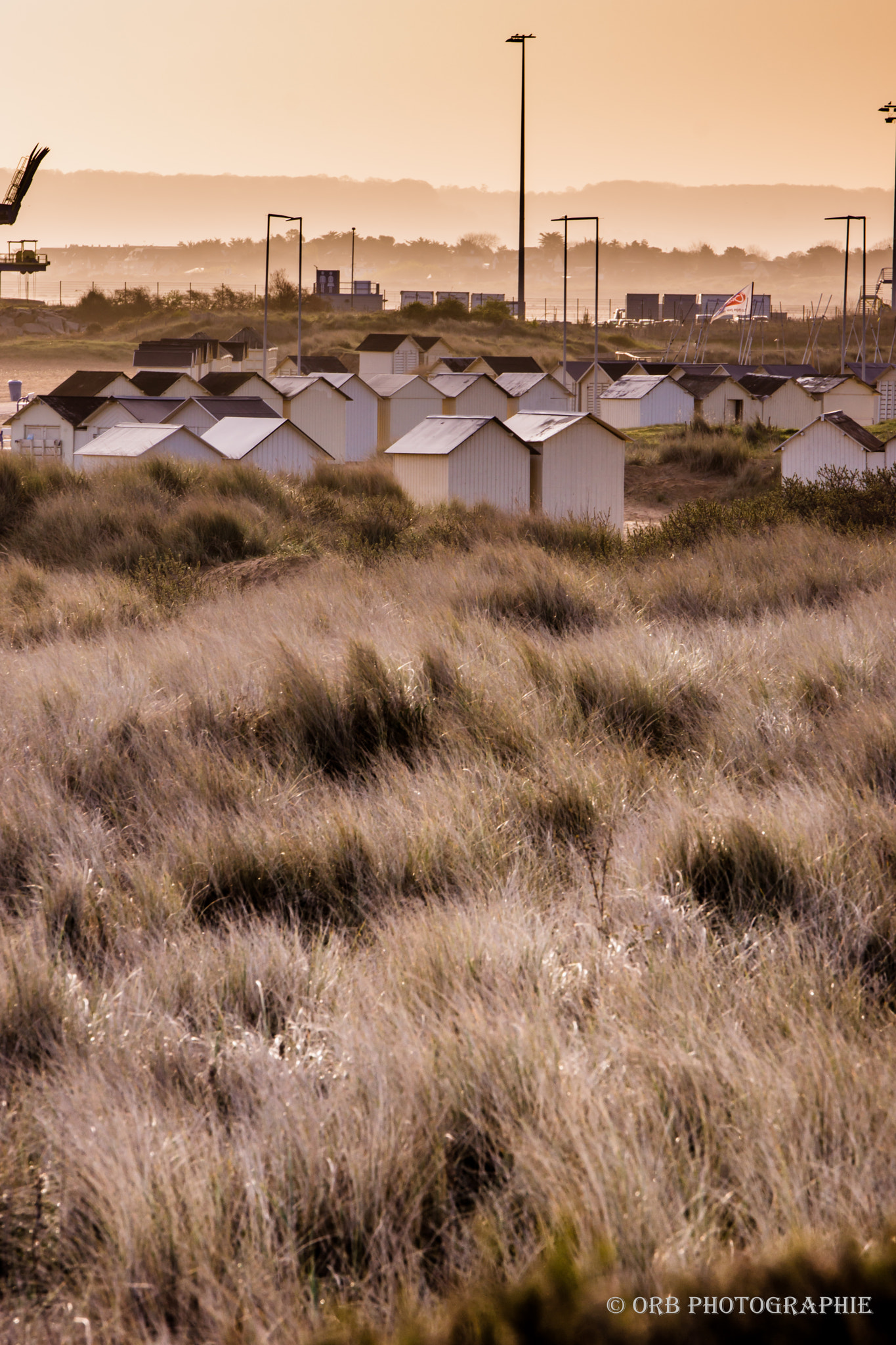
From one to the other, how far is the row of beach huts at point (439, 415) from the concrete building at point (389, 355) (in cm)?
7

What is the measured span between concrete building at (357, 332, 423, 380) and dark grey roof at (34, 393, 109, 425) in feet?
93.0

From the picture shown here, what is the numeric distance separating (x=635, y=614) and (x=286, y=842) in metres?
5.17

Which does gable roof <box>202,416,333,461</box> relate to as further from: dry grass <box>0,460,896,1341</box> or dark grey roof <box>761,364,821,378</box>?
dark grey roof <box>761,364,821,378</box>

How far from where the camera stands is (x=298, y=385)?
33906 mm

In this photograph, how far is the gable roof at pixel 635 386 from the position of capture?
153 ft

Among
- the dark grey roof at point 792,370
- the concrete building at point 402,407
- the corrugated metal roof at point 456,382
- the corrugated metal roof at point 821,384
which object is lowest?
the concrete building at point 402,407

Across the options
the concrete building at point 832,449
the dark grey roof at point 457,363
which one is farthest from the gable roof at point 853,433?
the dark grey roof at point 457,363

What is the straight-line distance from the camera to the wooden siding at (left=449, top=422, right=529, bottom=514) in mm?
20609

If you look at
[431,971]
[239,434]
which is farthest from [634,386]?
[431,971]

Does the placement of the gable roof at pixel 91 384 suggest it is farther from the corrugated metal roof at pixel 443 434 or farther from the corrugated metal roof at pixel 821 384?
the corrugated metal roof at pixel 821 384

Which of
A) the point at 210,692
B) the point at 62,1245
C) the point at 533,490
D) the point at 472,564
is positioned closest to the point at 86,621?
the point at 472,564

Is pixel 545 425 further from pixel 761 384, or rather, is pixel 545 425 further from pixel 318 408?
pixel 761 384

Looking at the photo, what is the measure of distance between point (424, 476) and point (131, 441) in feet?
18.4

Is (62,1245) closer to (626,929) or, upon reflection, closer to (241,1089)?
(241,1089)
